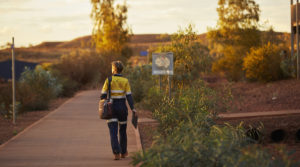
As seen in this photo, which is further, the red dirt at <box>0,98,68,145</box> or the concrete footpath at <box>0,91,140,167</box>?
the red dirt at <box>0,98,68,145</box>

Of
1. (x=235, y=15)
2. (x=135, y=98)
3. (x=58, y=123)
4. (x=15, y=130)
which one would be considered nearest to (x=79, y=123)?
(x=58, y=123)

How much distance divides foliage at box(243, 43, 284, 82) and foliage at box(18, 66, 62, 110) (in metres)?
12.3

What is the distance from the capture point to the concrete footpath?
9.23 metres

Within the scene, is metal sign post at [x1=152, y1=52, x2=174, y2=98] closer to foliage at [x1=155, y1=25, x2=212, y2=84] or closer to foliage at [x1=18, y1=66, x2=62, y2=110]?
foliage at [x1=155, y1=25, x2=212, y2=84]

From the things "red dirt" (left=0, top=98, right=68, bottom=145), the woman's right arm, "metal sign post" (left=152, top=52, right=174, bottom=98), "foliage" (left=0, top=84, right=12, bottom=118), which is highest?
"metal sign post" (left=152, top=52, right=174, bottom=98)

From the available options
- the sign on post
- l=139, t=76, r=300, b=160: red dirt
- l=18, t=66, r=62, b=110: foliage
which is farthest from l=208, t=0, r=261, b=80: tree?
the sign on post

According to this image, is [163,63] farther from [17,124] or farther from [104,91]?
[104,91]

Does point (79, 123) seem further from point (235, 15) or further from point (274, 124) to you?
point (235, 15)

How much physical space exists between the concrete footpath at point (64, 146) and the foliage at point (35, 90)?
18.8 ft

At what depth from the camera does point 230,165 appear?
5.54 meters

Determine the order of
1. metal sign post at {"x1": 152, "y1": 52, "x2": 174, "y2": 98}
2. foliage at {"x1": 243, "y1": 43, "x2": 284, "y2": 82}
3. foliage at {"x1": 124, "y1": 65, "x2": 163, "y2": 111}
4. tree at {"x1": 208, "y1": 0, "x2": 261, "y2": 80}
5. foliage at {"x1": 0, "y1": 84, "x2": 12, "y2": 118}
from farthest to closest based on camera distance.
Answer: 1. tree at {"x1": 208, "y1": 0, "x2": 261, "y2": 80}
2. foliage at {"x1": 243, "y1": 43, "x2": 284, "y2": 82}
3. foliage at {"x1": 124, "y1": 65, "x2": 163, "y2": 111}
4. foliage at {"x1": 0, "y1": 84, "x2": 12, "y2": 118}
5. metal sign post at {"x1": 152, "y1": 52, "x2": 174, "y2": 98}

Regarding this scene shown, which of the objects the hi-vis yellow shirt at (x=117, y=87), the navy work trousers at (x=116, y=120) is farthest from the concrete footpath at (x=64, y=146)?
the hi-vis yellow shirt at (x=117, y=87)

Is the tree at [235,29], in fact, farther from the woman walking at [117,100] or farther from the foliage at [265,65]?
the woman walking at [117,100]

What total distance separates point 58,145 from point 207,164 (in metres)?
6.14
